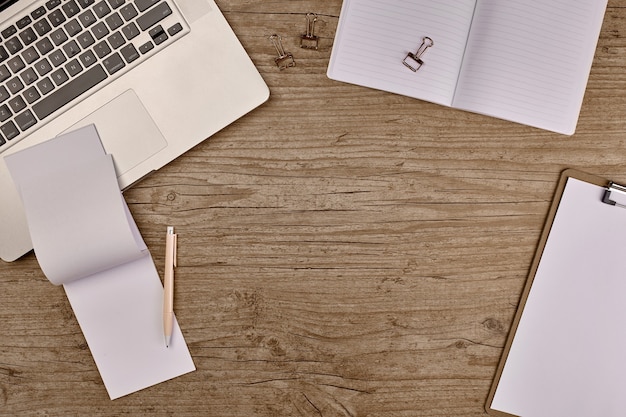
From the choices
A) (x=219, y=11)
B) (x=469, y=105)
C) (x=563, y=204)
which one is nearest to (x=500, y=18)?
(x=469, y=105)

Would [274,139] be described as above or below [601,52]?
below

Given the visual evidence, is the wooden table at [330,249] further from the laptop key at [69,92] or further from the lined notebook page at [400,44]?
the laptop key at [69,92]

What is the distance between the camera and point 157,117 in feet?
2.25

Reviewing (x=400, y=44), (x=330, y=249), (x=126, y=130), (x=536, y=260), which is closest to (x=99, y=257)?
(x=126, y=130)

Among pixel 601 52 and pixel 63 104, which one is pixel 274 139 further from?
pixel 601 52

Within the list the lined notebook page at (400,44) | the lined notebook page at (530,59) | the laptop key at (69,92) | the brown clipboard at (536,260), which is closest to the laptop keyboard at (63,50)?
the laptop key at (69,92)

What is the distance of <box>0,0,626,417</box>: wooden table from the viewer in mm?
726

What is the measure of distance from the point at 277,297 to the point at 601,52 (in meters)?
0.56

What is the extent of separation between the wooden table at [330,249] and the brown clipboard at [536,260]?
0.01 metres

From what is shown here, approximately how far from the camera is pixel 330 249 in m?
0.74

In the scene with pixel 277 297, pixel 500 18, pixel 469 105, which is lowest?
pixel 277 297

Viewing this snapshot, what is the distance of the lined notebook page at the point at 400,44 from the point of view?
27.7 inches

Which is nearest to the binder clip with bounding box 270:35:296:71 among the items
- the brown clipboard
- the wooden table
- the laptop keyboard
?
the wooden table

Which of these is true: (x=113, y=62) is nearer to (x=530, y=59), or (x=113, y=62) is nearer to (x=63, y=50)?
(x=63, y=50)
